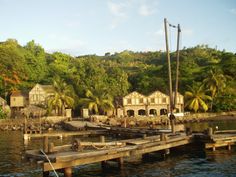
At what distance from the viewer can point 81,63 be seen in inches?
3718

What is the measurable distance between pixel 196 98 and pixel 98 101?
23908mm

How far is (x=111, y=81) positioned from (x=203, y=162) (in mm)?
66155

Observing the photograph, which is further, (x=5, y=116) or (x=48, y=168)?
(x=5, y=116)

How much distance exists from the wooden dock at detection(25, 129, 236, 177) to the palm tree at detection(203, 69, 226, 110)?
177 feet

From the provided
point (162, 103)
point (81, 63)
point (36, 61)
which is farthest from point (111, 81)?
point (36, 61)

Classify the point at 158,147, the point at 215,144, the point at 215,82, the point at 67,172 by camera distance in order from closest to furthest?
the point at 67,172
the point at 158,147
the point at 215,144
the point at 215,82

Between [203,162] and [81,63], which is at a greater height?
[81,63]

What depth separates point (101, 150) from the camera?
24.4m

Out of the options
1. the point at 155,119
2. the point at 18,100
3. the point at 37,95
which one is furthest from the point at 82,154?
the point at 18,100

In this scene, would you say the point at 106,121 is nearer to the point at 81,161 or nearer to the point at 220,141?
the point at 220,141

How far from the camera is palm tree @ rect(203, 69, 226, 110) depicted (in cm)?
8569

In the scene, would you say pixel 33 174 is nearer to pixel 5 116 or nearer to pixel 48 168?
pixel 48 168

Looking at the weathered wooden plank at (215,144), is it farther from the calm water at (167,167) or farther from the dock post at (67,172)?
the dock post at (67,172)

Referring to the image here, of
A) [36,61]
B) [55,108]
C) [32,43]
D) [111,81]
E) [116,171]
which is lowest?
[116,171]
